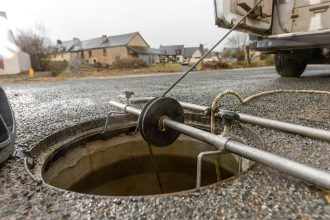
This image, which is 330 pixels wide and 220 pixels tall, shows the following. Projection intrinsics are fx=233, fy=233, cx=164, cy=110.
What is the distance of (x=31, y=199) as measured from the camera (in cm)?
109

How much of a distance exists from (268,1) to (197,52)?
5237 cm

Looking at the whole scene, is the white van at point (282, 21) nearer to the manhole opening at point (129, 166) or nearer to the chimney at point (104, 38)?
the manhole opening at point (129, 166)

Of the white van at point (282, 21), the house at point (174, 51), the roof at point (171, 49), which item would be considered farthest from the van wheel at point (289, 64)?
the roof at point (171, 49)

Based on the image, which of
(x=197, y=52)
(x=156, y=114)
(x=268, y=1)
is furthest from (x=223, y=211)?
(x=197, y=52)

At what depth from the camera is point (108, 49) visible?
3962cm

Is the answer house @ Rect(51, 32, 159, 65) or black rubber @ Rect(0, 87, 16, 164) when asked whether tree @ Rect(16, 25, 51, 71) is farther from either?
black rubber @ Rect(0, 87, 16, 164)

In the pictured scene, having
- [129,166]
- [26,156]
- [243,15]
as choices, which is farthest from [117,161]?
[243,15]

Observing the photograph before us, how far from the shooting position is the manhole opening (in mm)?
2305

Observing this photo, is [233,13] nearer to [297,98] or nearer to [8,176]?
[297,98]

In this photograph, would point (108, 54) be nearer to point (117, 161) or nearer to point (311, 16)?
point (311, 16)

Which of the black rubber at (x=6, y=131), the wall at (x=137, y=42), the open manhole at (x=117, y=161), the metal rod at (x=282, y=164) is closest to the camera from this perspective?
the metal rod at (x=282, y=164)

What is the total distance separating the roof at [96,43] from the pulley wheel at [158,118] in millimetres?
38412

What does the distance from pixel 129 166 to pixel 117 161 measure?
0.19 metres

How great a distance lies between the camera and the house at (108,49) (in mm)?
38531
